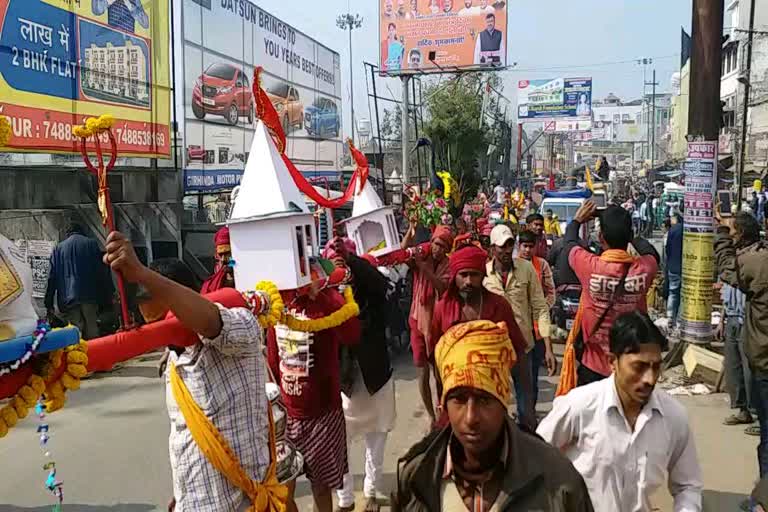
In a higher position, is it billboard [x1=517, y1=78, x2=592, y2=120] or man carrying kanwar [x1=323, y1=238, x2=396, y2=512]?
billboard [x1=517, y1=78, x2=592, y2=120]

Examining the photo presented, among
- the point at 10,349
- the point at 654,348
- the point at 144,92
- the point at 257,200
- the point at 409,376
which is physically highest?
the point at 144,92

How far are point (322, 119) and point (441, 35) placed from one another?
10.1m

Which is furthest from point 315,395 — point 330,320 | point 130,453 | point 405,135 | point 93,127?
point 405,135

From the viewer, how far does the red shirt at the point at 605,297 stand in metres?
4.31

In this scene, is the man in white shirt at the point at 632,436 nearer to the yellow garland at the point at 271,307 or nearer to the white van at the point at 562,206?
the yellow garland at the point at 271,307

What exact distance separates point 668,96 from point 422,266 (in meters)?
87.8

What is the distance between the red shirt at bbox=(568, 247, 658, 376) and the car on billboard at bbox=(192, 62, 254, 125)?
8.89 metres

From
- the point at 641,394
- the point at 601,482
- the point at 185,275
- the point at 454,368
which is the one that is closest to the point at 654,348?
the point at 641,394

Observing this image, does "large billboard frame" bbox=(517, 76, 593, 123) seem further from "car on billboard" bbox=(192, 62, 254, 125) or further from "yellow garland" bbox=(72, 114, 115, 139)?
"yellow garland" bbox=(72, 114, 115, 139)

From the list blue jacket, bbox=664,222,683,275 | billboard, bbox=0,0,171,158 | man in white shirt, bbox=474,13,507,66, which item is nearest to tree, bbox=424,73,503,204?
man in white shirt, bbox=474,13,507,66

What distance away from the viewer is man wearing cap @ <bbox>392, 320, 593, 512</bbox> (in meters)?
1.82

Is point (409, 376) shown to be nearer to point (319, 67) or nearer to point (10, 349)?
point (10, 349)

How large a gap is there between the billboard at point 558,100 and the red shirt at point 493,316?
4316 cm

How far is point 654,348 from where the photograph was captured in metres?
2.64
